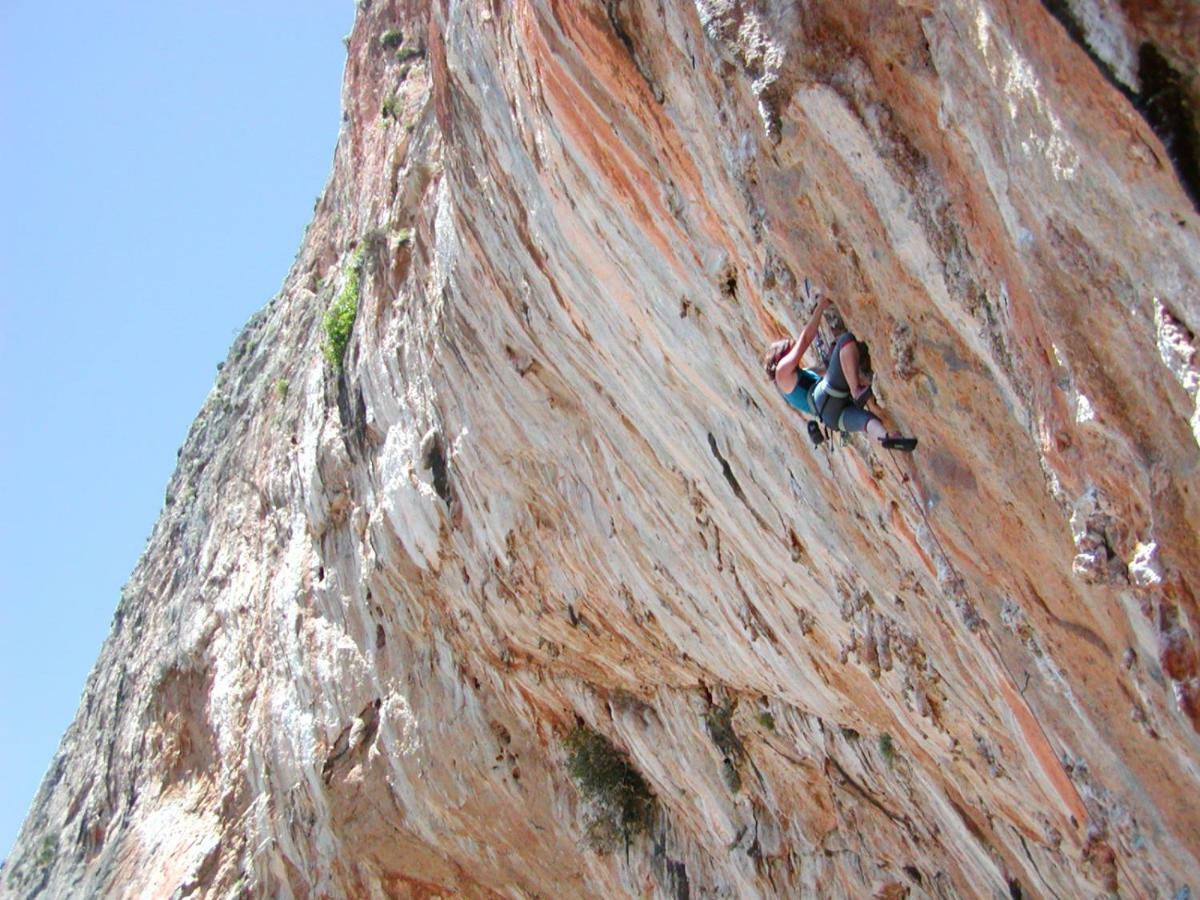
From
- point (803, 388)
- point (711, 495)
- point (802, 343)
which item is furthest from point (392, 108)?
point (802, 343)

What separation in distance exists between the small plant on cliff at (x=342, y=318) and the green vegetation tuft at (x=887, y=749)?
29.4 feet

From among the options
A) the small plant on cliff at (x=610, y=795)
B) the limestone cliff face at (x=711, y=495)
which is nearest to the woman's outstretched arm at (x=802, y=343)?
the limestone cliff face at (x=711, y=495)

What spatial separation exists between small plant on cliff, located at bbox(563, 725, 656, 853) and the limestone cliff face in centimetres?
22

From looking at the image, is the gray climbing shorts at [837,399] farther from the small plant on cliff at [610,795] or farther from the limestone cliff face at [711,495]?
the small plant on cliff at [610,795]

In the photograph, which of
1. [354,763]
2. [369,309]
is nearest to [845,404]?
[369,309]

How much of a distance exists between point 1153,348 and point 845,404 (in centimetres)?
222

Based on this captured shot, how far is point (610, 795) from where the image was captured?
1352 cm

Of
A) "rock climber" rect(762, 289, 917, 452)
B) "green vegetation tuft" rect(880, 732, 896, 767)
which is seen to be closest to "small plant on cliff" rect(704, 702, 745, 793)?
"green vegetation tuft" rect(880, 732, 896, 767)

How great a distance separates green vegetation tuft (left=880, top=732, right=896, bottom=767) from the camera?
976cm

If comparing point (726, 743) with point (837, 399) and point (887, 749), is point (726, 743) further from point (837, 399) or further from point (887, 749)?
point (837, 399)

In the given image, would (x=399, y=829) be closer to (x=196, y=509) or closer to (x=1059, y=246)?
(x=196, y=509)

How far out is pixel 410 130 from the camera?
1465 cm

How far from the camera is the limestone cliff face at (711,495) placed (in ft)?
16.1

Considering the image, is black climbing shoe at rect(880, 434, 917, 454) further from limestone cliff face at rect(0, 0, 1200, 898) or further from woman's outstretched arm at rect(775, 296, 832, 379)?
woman's outstretched arm at rect(775, 296, 832, 379)
